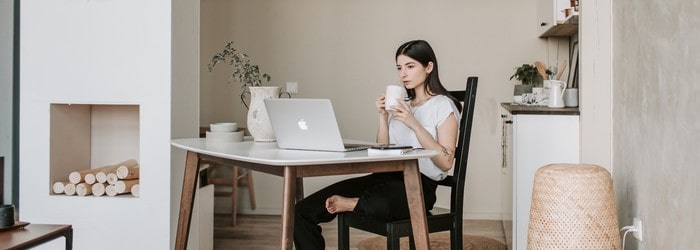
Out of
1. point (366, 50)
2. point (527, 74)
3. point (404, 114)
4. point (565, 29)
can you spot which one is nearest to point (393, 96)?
point (404, 114)

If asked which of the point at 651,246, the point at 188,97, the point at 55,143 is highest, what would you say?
the point at 188,97

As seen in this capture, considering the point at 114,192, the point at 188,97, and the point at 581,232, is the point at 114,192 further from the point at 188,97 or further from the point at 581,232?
the point at 581,232

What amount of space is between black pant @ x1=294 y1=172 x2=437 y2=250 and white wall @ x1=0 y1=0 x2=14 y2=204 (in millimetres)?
2409

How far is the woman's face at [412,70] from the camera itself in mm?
2666

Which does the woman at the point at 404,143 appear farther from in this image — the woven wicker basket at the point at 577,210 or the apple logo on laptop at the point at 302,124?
the woven wicker basket at the point at 577,210

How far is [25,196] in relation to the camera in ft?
9.91

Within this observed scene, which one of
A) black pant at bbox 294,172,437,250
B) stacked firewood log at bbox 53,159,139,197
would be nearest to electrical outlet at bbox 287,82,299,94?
stacked firewood log at bbox 53,159,139,197

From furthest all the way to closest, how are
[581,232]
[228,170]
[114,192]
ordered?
[228,170], [114,192], [581,232]

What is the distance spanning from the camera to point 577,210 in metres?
2.05

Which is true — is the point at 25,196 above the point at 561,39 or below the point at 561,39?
below

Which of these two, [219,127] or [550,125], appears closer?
[219,127]

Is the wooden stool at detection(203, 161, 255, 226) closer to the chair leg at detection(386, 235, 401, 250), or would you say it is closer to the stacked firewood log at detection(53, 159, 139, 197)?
the stacked firewood log at detection(53, 159, 139, 197)

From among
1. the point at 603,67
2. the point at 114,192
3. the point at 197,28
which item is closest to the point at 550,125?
the point at 603,67

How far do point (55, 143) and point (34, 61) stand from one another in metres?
0.36
